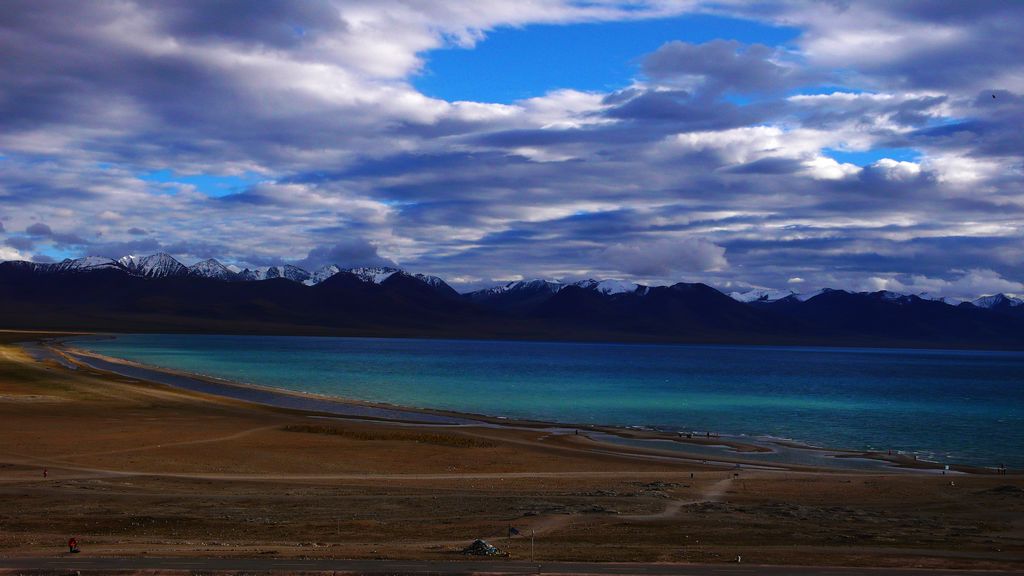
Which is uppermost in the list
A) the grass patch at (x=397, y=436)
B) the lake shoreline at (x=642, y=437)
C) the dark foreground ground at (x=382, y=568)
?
the dark foreground ground at (x=382, y=568)

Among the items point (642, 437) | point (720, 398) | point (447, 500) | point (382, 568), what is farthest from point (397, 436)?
point (720, 398)

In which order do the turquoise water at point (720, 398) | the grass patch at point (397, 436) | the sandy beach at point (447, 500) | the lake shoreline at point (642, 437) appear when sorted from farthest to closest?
the turquoise water at point (720, 398) → the grass patch at point (397, 436) → the lake shoreline at point (642, 437) → the sandy beach at point (447, 500)

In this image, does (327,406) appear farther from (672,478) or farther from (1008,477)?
(1008,477)

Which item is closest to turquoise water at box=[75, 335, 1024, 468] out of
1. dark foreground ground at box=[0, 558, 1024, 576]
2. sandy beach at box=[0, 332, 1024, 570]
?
sandy beach at box=[0, 332, 1024, 570]

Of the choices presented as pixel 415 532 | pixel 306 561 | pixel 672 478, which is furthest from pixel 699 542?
pixel 672 478

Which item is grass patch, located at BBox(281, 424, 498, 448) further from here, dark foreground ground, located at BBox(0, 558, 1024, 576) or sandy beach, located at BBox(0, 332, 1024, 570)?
dark foreground ground, located at BBox(0, 558, 1024, 576)

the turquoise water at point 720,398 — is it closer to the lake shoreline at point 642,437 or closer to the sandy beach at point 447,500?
the lake shoreline at point 642,437

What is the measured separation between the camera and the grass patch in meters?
40.0

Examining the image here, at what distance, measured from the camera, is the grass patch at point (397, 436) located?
40031mm

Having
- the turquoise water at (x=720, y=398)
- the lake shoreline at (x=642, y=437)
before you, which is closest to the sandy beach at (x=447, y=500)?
the lake shoreline at (x=642, y=437)

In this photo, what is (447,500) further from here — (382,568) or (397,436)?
(397,436)

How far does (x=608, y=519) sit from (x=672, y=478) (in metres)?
9.06

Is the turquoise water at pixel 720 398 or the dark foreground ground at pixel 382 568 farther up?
the dark foreground ground at pixel 382 568

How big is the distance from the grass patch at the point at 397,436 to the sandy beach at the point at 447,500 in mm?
143
